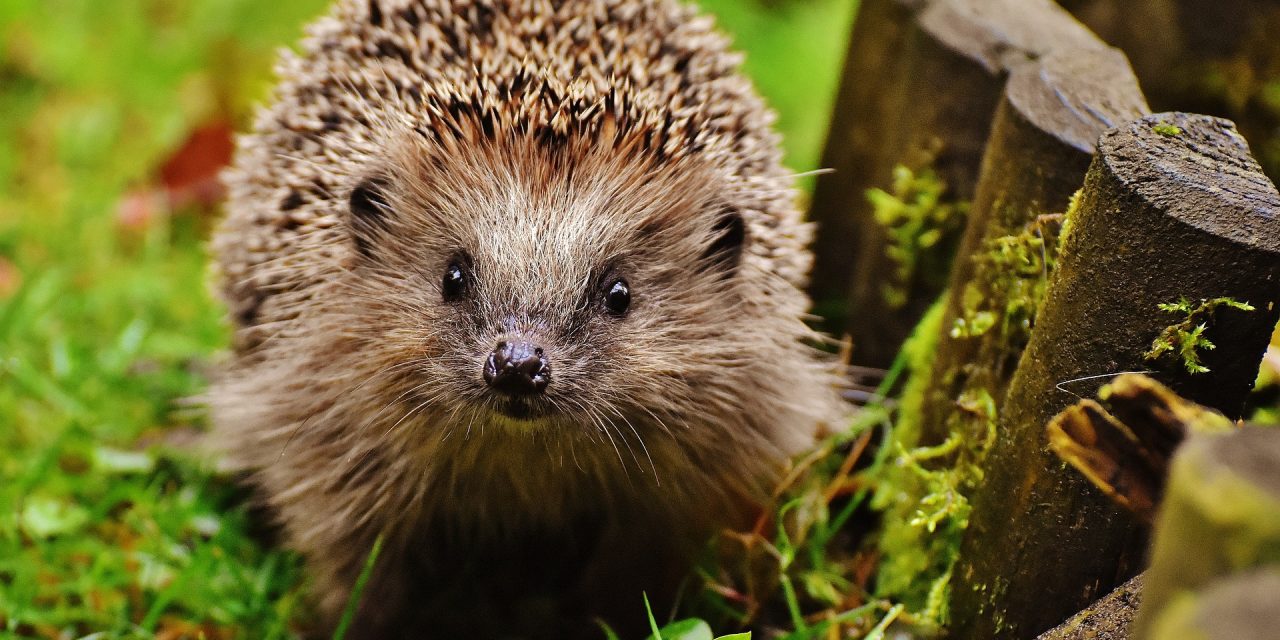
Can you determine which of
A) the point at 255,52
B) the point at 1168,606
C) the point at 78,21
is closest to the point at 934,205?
the point at 1168,606

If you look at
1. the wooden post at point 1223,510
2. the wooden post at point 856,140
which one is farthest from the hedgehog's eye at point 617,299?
the wooden post at point 1223,510

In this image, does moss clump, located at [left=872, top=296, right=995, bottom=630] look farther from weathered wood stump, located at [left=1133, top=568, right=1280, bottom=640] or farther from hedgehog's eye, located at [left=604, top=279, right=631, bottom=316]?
weathered wood stump, located at [left=1133, top=568, right=1280, bottom=640]

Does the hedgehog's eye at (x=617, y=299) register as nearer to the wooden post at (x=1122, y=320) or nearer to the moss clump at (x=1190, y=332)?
the wooden post at (x=1122, y=320)

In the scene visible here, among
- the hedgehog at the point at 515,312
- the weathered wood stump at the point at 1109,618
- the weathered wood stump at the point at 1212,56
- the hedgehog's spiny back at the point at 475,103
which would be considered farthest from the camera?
the weathered wood stump at the point at 1212,56

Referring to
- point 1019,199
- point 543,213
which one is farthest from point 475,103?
point 1019,199

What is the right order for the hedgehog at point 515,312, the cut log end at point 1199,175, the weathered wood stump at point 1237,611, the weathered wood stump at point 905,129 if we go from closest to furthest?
the weathered wood stump at point 1237,611
the cut log end at point 1199,175
the hedgehog at point 515,312
the weathered wood stump at point 905,129

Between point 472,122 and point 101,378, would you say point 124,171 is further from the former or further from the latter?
point 472,122
